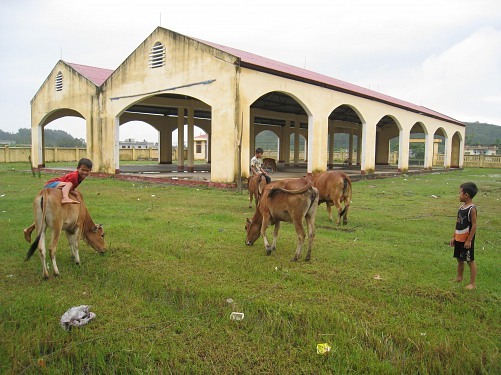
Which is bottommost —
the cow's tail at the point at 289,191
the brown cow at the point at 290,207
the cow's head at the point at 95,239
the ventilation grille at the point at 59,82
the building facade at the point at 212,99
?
the cow's head at the point at 95,239

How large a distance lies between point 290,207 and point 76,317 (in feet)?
9.75

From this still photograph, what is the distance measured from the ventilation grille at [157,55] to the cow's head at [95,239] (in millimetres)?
12152

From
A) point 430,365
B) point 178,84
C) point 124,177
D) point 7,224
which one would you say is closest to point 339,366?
point 430,365

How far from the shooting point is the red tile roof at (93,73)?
20.2 meters

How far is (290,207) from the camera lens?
537cm

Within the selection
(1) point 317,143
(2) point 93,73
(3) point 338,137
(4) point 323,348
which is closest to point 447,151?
(1) point 317,143

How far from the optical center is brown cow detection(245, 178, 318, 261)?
530 cm

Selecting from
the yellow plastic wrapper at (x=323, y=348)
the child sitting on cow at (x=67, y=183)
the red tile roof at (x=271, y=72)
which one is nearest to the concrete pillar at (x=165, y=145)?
the red tile roof at (x=271, y=72)

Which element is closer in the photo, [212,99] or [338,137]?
[212,99]

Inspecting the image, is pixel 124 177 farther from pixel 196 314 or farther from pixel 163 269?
pixel 196 314

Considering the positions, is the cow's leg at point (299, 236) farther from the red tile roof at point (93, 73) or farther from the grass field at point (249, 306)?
the red tile roof at point (93, 73)

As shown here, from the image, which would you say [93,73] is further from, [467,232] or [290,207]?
[467,232]

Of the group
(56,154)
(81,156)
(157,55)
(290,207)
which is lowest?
(290,207)

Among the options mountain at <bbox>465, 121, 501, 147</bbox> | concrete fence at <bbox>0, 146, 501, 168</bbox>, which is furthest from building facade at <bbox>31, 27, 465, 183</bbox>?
mountain at <bbox>465, 121, 501, 147</bbox>
